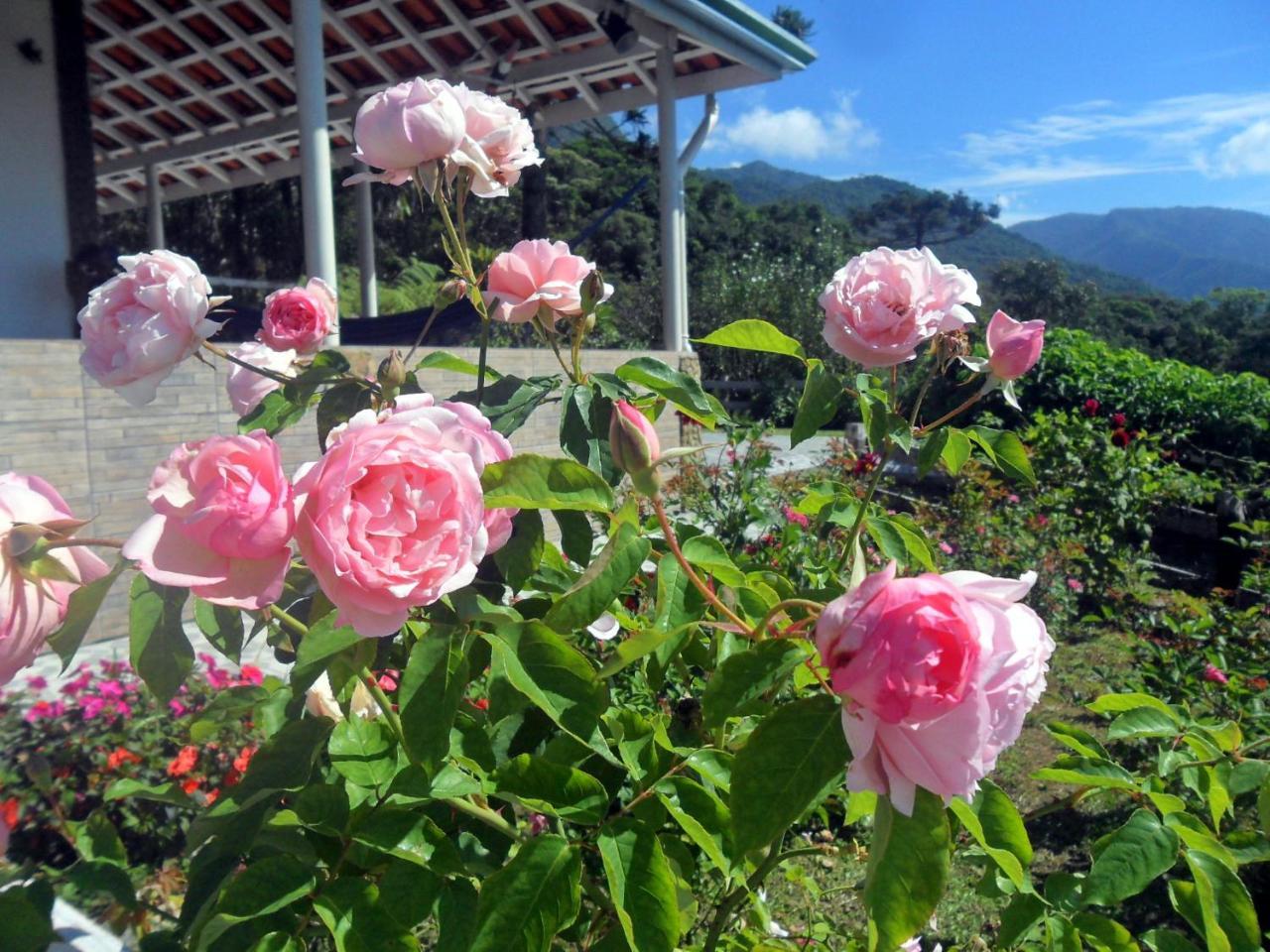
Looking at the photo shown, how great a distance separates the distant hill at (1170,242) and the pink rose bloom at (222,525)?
292ft

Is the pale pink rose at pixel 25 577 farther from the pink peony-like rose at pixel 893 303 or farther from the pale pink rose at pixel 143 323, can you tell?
the pink peony-like rose at pixel 893 303

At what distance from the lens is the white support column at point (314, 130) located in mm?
4480

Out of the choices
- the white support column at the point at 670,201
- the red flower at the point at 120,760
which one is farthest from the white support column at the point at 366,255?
the red flower at the point at 120,760

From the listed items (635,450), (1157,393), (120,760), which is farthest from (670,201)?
(635,450)

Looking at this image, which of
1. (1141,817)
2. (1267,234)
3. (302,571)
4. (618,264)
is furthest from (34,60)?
(1267,234)

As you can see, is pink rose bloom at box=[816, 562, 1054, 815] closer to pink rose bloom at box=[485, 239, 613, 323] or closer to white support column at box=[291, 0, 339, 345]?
pink rose bloom at box=[485, 239, 613, 323]

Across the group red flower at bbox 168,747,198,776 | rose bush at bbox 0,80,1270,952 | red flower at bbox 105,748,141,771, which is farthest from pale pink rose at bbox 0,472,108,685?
red flower at bbox 105,748,141,771

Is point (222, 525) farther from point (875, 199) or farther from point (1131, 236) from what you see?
point (1131, 236)

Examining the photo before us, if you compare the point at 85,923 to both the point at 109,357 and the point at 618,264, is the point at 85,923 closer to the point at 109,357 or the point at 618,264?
the point at 109,357

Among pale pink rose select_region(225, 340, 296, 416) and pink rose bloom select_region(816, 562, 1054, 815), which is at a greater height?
pale pink rose select_region(225, 340, 296, 416)

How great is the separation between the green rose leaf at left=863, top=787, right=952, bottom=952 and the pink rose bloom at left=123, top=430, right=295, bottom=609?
333 millimetres

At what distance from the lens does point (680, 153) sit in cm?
674

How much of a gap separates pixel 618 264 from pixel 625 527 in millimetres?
28011

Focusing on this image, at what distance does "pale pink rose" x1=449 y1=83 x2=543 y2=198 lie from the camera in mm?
840
